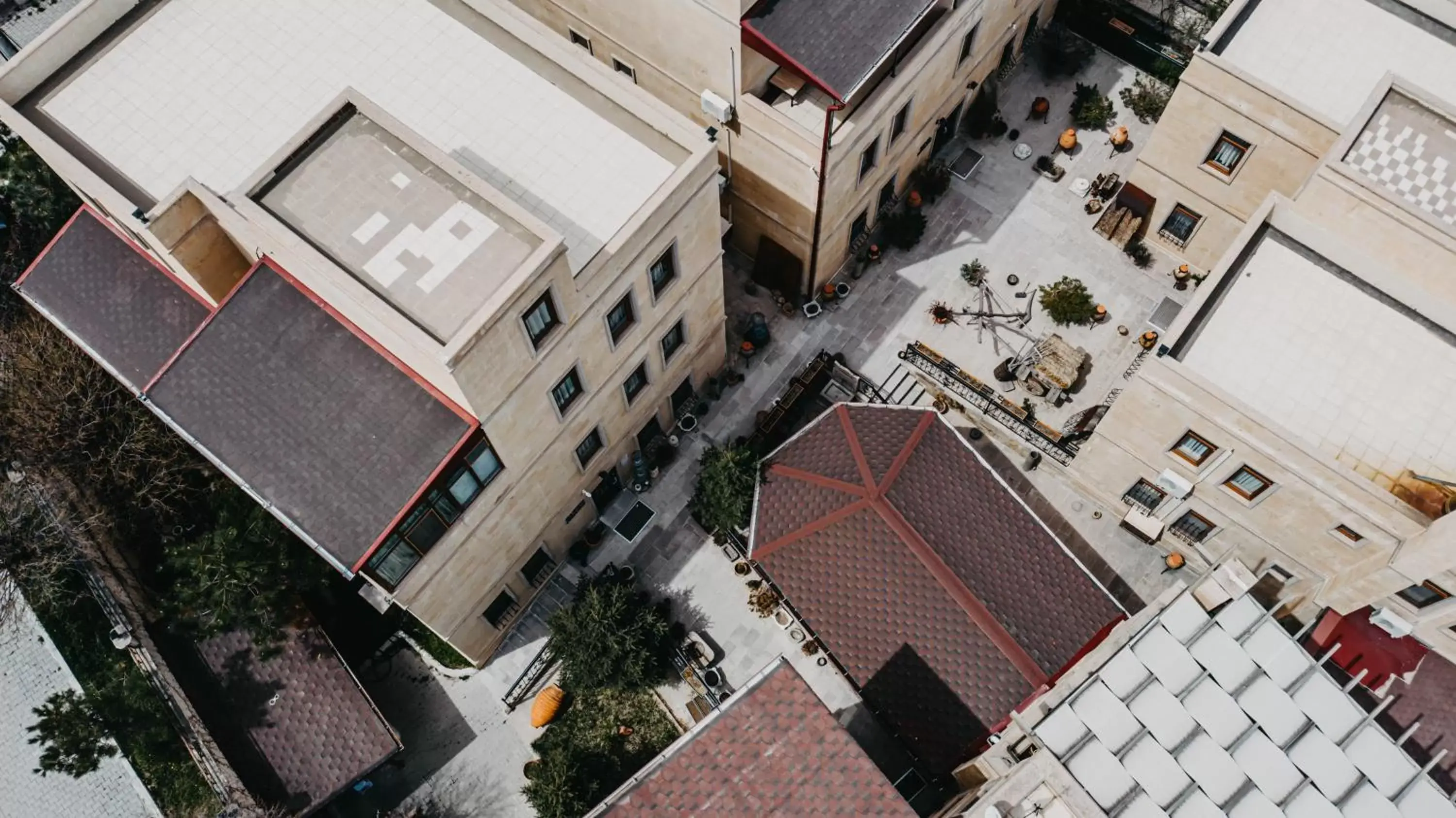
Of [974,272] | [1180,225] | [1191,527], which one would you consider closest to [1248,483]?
[1191,527]

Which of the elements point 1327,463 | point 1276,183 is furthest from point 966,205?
point 1327,463

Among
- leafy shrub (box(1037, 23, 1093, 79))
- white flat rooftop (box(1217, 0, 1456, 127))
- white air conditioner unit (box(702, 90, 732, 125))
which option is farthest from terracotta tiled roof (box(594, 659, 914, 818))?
leafy shrub (box(1037, 23, 1093, 79))

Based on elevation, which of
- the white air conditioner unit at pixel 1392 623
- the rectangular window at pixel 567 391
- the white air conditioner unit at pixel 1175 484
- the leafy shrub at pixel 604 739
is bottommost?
the white air conditioner unit at pixel 1392 623

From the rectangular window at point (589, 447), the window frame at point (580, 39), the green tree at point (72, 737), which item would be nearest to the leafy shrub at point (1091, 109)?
the window frame at point (580, 39)

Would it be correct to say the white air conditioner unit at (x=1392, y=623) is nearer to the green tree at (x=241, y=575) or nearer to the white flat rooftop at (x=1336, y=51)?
the white flat rooftop at (x=1336, y=51)

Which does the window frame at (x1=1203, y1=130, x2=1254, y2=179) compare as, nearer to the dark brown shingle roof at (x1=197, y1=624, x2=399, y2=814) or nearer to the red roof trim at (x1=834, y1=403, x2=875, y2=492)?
the red roof trim at (x1=834, y1=403, x2=875, y2=492)

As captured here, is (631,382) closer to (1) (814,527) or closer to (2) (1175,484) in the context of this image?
(1) (814,527)
